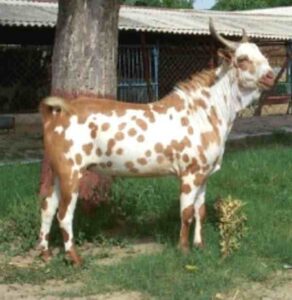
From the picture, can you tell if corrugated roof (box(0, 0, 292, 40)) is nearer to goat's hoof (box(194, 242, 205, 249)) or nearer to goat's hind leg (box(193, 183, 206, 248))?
goat's hind leg (box(193, 183, 206, 248))

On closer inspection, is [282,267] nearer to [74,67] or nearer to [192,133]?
[192,133]

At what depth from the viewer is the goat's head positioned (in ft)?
20.0

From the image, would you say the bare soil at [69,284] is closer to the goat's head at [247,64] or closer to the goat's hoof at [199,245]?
the goat's hoof at [199,245]

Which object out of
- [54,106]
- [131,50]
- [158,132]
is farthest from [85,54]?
[131,50]

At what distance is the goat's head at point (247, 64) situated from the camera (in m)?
6.10

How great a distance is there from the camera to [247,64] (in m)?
6.11

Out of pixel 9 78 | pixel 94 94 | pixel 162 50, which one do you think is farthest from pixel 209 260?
pixel 162 50

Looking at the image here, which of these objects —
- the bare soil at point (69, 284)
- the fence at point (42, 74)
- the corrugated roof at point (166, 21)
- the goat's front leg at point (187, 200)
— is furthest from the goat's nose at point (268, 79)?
the fence at point (42, 74)

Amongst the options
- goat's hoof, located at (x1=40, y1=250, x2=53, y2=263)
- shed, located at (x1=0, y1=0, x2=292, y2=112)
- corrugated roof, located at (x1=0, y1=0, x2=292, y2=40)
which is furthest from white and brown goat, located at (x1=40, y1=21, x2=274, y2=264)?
corrugated roof, located at (x1=0, y1=0, x2=292, y2=40)

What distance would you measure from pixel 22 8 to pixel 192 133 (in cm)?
1261

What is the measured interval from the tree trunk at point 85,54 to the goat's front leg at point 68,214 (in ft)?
3.82

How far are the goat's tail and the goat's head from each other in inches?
50.3

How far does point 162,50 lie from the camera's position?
19656mm

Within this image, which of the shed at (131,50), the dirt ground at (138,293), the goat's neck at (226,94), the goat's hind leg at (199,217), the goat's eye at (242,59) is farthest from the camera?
the shed at (131,50)
